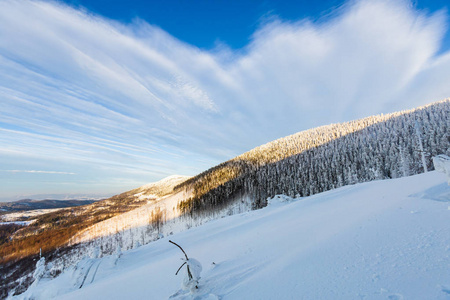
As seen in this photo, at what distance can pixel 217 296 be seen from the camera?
384 centimetres

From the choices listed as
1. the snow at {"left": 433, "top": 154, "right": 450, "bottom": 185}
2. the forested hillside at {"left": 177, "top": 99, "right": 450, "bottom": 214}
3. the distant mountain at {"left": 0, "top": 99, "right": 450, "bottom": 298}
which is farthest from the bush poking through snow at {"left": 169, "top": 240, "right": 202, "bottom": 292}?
the distant mountain at {"left": 0, "top": 99, "right": 450, "bottom": 298}

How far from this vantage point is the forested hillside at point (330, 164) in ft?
202

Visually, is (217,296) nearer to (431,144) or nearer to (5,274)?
(431,144)

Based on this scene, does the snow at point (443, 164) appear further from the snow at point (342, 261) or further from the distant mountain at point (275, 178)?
the distant mountain at point (275, 178)

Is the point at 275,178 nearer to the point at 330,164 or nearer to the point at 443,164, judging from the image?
the point at 330,164

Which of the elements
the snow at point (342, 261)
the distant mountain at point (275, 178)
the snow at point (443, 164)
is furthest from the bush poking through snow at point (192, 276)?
the distant mountain at point (275, 178)

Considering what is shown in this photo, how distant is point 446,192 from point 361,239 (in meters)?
4.95

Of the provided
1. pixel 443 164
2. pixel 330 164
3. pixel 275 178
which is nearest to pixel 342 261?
pixel 443 164

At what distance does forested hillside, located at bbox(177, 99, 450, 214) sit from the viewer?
Result: 6147 centimetres

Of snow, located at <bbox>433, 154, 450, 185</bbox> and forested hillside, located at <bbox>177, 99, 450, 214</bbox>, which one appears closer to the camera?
snow, located at <bbox>433, 154, 450, 185</bbox>

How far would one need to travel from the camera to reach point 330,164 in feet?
248

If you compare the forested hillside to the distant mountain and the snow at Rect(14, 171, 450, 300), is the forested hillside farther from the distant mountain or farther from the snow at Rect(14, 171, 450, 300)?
the snow at Rect(14, 171, 450, 300)

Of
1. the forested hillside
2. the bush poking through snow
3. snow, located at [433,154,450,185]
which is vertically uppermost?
the forested hillside

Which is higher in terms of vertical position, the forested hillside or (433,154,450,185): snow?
the forested hillside
